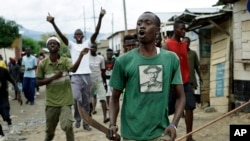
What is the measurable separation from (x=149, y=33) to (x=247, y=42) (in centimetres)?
664

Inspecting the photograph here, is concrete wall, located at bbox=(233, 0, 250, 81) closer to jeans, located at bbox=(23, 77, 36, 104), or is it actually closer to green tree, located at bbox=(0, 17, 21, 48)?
jeans, located at bbox=(23, 77, 36, 104)

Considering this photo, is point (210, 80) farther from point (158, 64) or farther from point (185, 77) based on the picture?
point (158, 64)

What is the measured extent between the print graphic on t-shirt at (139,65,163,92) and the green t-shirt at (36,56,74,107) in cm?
296

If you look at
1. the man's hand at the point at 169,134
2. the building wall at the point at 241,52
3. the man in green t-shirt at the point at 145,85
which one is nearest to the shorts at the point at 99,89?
the building wall at the point at 241,52

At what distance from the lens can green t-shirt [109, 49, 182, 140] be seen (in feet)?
10.3

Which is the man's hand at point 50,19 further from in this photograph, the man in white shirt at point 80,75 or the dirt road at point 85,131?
the dirt road at point 85,131

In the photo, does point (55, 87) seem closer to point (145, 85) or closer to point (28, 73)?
point (145, 85)

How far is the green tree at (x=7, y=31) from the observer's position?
30.7 meters

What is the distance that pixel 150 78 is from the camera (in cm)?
313

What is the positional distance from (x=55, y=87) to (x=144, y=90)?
304 cm

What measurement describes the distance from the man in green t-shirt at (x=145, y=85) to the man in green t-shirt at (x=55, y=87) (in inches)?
109

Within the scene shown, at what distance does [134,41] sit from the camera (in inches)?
220

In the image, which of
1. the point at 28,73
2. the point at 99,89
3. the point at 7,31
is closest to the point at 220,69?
the point at 99,89

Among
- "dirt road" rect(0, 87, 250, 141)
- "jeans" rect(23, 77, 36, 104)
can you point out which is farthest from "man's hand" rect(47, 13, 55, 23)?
"jeans" rect(23, 77, 36, 104)
